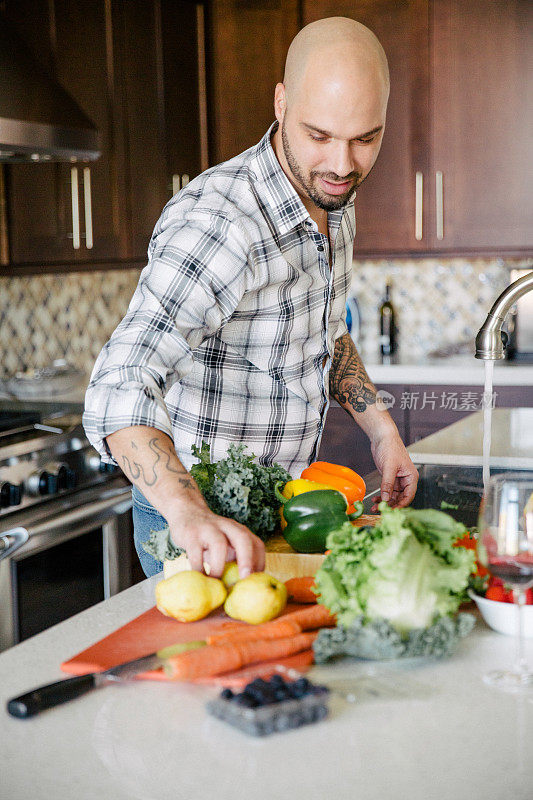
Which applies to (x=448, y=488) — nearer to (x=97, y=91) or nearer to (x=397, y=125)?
(x=397, y=125)

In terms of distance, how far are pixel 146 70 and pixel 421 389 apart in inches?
64.5

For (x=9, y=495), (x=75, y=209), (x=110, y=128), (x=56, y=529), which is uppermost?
(x=110, y=128)

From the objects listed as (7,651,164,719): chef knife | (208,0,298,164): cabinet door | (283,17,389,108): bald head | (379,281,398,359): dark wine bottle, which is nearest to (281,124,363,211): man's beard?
(283,17,389,108): bald head

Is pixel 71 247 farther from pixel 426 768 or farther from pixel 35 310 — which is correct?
pixel 426 768

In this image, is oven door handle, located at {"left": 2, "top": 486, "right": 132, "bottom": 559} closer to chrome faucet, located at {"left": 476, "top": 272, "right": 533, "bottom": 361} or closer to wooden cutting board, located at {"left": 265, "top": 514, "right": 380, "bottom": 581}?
wooden cutting board, located at {"left": 265, "top": 514, "right": 380, "bottom": 581}

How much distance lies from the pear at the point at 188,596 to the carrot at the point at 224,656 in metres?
0.10

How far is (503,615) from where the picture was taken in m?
1.00

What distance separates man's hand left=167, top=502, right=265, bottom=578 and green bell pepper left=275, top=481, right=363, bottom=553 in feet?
0.42

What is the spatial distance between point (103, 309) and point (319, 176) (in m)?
2.57

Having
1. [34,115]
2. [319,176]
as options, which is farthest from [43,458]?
[319,176]

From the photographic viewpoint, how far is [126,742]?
30.9 inches

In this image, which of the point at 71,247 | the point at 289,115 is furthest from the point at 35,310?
the point at 289,115

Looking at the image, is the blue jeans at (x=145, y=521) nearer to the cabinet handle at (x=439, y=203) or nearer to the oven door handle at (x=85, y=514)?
the oven door handle at (x=85, y=514)

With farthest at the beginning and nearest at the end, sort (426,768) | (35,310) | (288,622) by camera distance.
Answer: (35,310) → (288,622) → (426,768)
